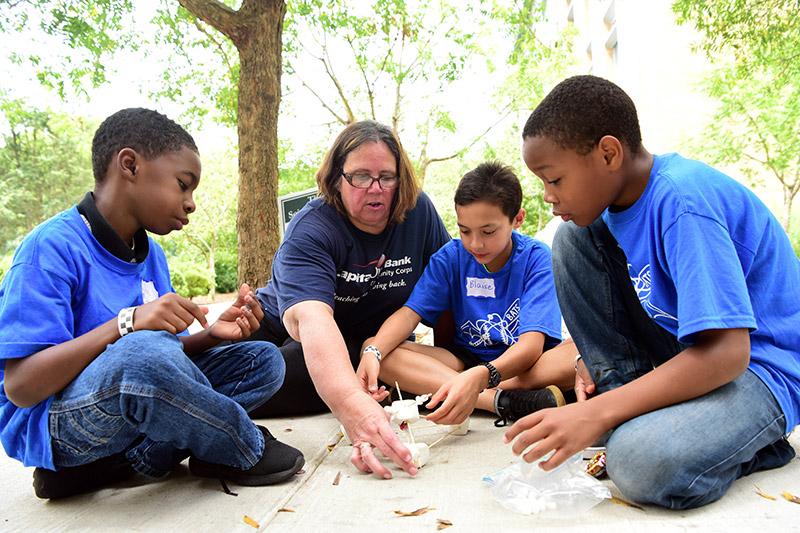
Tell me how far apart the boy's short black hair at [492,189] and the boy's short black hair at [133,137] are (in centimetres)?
122

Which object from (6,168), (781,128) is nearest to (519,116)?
(781,128)

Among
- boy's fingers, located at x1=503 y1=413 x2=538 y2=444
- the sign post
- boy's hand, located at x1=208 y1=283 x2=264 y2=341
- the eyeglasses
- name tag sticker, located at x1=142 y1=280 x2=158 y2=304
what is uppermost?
the eyeglasses

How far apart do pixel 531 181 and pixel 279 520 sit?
1622cm

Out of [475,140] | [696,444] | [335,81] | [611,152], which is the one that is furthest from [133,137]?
[475,140]

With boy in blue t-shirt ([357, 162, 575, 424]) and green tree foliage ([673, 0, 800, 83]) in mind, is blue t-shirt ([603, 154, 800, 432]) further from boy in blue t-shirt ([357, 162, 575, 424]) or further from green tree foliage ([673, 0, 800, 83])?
green tree foliage ([673, 0, 800, 83])

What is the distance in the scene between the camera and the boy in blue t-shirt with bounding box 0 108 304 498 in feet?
5.35

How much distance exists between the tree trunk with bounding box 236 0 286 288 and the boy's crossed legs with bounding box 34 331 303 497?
3.65 meters

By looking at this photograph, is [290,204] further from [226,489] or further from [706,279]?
[706,279]

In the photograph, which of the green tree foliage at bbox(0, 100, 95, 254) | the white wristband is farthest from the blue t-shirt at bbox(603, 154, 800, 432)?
the green tree foliage at bbox(0, 100, 95, 254)

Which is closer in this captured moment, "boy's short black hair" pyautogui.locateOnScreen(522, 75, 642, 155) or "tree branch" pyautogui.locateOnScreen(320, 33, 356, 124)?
"boy's short black hair" pyautogui.locateOnScreen(522, 75, 642, 155)

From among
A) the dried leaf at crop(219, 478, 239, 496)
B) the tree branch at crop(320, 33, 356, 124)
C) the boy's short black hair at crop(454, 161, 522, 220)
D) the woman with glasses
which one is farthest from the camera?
the tree branch at crop(320, 33, 356, 124)

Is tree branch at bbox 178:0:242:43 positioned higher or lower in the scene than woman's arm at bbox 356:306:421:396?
higher

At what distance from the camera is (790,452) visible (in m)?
1.87

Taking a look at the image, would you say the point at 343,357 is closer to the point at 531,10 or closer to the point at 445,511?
the point at 445,511
